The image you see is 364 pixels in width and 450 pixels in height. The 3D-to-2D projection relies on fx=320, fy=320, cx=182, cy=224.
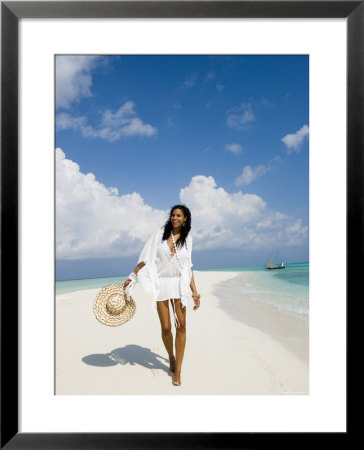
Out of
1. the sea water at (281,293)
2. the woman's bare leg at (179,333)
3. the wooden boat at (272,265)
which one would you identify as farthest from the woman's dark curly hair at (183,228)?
the wooden boat at (272,265)

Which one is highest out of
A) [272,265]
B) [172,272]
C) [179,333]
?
[172,272]

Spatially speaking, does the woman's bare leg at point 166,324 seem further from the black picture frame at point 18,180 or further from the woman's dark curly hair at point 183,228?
the black picture frame at point 18,180

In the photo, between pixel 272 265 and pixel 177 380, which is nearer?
pixel 177 380

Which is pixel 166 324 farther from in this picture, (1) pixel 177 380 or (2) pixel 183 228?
(2) pixel 183 228

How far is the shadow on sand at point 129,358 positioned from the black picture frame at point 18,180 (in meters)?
1.01

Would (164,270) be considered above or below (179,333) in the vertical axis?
above

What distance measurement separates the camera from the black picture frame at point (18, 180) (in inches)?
67.6

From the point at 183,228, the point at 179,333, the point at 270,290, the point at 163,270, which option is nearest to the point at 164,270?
the point at 163,270

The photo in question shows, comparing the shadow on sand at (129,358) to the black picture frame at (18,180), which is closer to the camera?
the black picture frame at (18,180)

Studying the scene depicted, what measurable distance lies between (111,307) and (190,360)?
94cm

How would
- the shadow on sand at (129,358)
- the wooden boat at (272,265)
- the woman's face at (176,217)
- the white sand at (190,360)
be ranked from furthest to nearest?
the wooden boat at (272,265), the shadow on sand at (129,358), the woman's face at (176,217), the white sand at (190,360)

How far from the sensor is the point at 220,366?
2732mm

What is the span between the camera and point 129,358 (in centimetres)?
294

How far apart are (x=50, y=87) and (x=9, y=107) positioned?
30 cm
